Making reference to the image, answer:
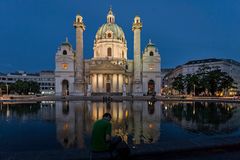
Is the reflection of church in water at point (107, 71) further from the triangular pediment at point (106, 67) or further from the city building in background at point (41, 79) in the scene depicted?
the city building in background at point (41, 79)

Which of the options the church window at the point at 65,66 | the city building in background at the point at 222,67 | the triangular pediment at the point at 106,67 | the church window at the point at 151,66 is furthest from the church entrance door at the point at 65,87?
the city building in background at the point at 222,67

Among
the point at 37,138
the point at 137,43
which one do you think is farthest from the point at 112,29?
the point at 37,138

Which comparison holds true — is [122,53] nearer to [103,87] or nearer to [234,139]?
[103,87]

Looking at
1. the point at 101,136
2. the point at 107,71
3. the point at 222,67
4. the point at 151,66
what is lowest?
the point at 101,136

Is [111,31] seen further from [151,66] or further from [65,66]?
[65,66]

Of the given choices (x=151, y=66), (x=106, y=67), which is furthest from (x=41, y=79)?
(x=151, y=66)

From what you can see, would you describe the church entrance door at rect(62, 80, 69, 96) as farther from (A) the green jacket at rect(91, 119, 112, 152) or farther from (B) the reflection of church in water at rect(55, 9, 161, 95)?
(A) the green jacket at rect(91, 119, 112, 152)

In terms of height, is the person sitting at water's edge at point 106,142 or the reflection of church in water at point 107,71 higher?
the reflection of church in water at point 107,71

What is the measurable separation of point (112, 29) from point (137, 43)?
2309cm

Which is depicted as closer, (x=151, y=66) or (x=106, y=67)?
(x=106, y=67)

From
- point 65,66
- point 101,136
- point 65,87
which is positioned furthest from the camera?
point 65,87

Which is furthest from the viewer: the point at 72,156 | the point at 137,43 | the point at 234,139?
the point at 137,43

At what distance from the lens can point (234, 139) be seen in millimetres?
10625

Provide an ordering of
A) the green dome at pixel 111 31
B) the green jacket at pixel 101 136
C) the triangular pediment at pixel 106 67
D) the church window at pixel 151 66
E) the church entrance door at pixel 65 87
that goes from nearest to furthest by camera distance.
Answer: the green jacket at pixel 101 136
the triangular pediment at pixel 106 67
the church entrance door at pixel 65 87
the church window at pixel 151 66
the green dome at pixel 111 31
